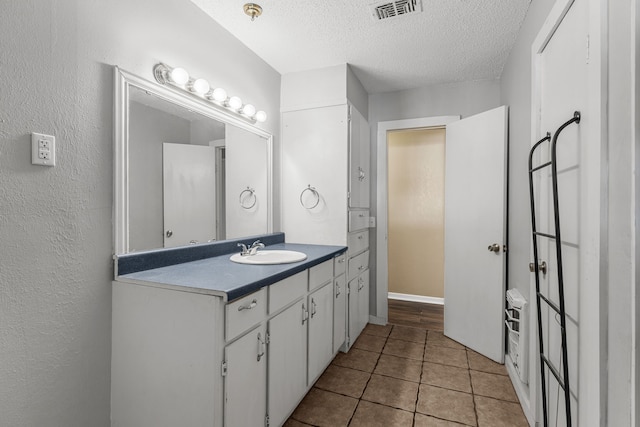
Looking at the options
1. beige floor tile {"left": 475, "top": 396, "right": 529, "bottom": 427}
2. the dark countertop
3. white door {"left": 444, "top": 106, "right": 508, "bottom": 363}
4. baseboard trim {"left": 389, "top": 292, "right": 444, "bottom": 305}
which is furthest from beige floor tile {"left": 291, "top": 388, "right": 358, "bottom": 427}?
baseboard trim {"left": 389, "top": 292, "right": 444, "bottom": 305}

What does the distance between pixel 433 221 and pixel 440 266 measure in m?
0.58

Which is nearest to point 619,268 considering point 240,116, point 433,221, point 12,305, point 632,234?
point 632,234

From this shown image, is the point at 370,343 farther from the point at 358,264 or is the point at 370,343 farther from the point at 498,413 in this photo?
the point at 498,413

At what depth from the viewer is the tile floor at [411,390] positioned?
5.64 ft

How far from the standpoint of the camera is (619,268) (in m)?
0.86

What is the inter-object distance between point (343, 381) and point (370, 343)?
67 cm

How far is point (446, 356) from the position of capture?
2453mm

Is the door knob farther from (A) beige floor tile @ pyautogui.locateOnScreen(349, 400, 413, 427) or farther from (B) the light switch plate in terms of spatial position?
(B) the light switch plate

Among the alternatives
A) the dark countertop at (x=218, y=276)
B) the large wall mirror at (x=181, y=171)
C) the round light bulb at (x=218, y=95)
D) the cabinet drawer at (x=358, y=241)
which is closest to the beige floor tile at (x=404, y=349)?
the cabinet drawer at (x=358, y=241)

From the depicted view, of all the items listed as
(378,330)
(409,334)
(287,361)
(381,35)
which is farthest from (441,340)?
(381,35)

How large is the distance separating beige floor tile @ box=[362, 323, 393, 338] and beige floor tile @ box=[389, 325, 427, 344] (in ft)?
0.17

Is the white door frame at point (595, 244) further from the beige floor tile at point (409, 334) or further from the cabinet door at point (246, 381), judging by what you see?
the beige floor tile at point (409, 334)

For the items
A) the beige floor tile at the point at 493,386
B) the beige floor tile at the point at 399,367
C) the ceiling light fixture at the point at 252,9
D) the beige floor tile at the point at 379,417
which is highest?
the ceiling light fixture at the point at 252,9

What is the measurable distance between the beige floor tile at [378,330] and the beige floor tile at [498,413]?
41.4 inches
